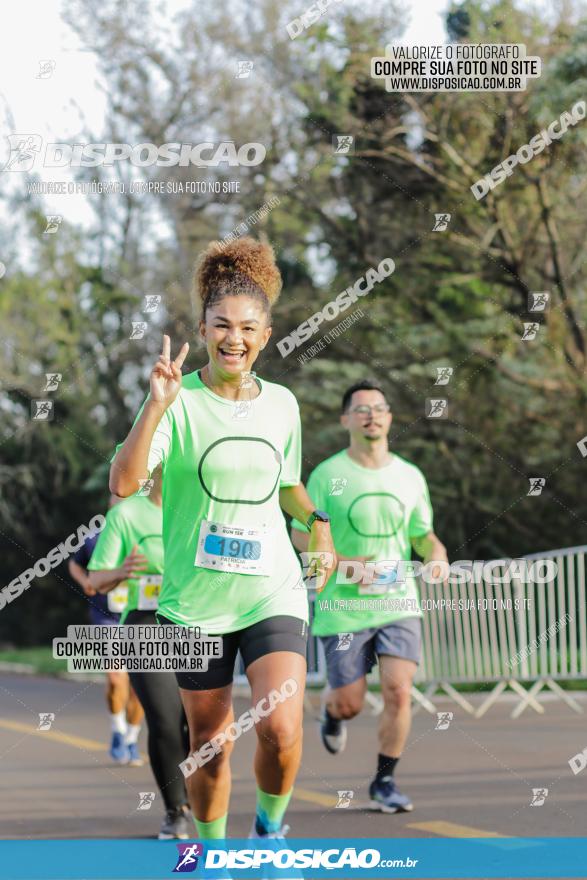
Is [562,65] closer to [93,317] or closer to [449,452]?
[449,452]

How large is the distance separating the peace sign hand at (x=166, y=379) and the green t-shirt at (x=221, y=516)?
31 cm

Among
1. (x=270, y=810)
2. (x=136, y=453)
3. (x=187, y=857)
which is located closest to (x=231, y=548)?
(x=136, y=453)

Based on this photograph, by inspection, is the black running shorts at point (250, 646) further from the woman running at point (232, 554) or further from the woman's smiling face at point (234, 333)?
the woman's smiling face at point (234, 333)

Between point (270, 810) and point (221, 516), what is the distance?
3.39 ft

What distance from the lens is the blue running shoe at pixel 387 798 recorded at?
24.0ft

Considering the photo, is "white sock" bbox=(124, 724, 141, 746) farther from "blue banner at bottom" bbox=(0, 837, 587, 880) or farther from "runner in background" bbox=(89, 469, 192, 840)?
"blue banner at bottom" bbox=(0, 837, 587, 880)

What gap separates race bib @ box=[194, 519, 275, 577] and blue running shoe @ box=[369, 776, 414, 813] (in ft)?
8.81

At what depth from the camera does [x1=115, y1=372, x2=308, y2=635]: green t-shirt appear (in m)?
5.05

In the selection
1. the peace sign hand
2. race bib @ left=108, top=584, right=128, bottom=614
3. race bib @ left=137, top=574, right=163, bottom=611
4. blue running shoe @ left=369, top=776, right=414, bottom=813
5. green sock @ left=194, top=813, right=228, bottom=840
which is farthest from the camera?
race bib @ left=108, top=584, right=128, bottom=614

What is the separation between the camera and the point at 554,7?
60.6 feet

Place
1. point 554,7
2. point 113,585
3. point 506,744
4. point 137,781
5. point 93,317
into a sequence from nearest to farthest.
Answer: point 113,585 → point 137,781 → point 506,744 → point 554,7 → point 93,317

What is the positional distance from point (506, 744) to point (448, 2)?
1015 cm

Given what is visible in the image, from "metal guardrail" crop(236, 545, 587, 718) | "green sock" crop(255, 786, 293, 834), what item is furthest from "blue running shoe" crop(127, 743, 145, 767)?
"green sock" crop(255, 786, 293, 834)

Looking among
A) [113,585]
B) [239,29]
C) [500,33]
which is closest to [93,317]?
[239,29]
